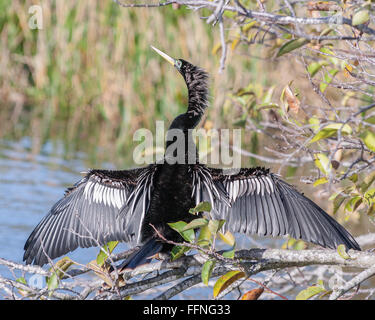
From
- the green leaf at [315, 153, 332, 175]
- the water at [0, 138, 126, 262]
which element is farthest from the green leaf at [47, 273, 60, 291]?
the water at [0, 138, 126, 262]

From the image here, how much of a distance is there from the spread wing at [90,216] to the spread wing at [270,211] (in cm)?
44

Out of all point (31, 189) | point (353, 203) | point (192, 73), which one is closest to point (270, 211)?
point (353, 203)

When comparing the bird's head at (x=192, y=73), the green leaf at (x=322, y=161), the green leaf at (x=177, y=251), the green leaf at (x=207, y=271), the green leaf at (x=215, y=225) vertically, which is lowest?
the green leaf at (x=207, y=271)

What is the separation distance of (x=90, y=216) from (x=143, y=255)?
0.60 m

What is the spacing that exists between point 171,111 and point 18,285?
5.13 m

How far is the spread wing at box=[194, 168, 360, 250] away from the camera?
3.10 meters

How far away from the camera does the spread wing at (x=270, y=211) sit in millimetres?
3104

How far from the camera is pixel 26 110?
9164 mm

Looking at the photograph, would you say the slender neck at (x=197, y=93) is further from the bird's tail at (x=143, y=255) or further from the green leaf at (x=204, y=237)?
the green leaf at (x=204, y=237)

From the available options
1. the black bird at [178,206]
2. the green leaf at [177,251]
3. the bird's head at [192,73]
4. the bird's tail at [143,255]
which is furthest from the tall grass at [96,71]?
the green leaf at [177,251]

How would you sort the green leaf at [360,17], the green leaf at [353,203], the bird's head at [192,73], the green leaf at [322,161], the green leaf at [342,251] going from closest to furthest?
1. the green leaf at [360,17]
2. the green leaf at [342,251]
3. the green leaf at [322,161]
4. the green leaf at [353,203]
5. the bird's head at [192,73]

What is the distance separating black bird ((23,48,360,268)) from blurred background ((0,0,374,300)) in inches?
100

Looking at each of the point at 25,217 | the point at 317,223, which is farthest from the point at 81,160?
the point at 317,223

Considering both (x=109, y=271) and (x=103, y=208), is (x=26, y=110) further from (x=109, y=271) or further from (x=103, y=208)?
(x=109, y=271)
